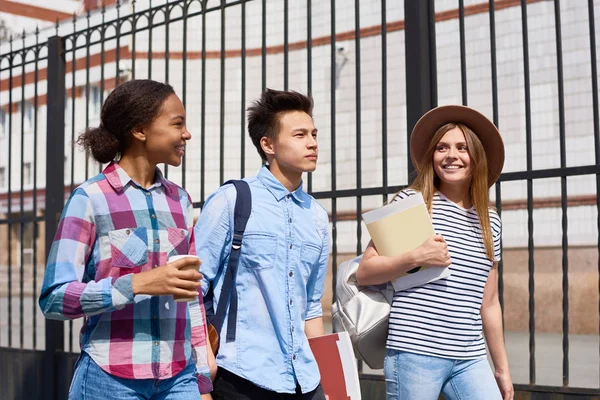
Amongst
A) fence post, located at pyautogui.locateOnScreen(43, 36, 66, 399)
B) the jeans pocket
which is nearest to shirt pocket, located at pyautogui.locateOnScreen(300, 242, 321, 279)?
the jeans pocket

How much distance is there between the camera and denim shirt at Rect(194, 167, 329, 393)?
2.77 metres

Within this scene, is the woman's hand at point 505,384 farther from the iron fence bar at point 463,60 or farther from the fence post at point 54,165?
the fence post at point 54,165

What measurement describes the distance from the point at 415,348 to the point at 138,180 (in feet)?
3.59

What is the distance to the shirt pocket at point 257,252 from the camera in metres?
2.82

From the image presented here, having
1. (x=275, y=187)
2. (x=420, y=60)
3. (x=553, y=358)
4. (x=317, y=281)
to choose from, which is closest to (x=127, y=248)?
(x=275, y=187)

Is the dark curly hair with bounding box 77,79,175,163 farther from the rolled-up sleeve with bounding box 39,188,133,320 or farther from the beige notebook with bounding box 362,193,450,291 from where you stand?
the beige notebook with bounding box 362,193,450,291

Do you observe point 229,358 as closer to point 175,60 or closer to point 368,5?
point 368,5

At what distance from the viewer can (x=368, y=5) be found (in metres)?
13.9

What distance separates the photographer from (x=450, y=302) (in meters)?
2.87

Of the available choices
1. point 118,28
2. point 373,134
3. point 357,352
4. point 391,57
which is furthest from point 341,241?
point 357,352

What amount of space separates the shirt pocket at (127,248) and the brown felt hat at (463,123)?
3.85ft

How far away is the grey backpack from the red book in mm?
56

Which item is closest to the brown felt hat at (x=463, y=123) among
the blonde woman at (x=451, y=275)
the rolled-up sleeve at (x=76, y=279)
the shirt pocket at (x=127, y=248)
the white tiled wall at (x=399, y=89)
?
the blonde woman at (x=451, y=275)

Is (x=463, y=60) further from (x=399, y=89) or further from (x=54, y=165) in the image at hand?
(x=399, y=89)
